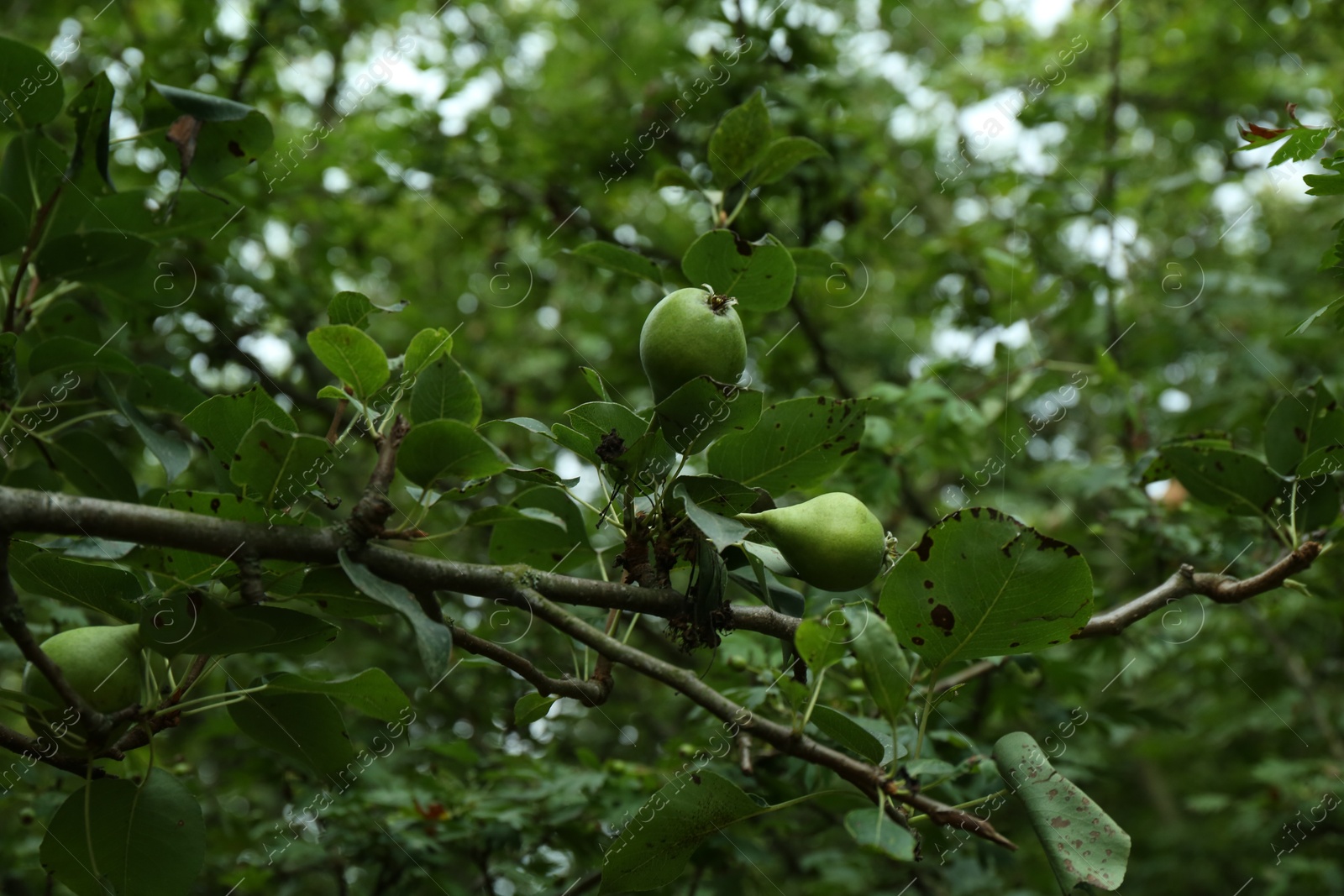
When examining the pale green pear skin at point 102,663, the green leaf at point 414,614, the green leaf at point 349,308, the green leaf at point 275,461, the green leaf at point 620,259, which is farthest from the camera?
the green leaf at point 620,259

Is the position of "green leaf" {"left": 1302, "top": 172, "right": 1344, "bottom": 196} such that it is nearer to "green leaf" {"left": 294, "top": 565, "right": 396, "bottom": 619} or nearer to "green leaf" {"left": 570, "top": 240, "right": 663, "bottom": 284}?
"green leaf" {"left": 570, "top": 240, "right": 663, "bottom": 284}

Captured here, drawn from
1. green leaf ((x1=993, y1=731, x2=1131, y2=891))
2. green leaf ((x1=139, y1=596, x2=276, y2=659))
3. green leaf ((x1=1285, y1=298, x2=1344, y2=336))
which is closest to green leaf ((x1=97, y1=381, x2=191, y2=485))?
green leaf ((x1=139, y1=596, x2=276, y2=659))

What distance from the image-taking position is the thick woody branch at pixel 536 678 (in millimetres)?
1432

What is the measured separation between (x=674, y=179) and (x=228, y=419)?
107 cm

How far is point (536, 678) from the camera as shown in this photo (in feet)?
4.82

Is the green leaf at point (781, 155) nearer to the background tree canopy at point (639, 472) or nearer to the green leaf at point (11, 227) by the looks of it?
Answer: the background tree canopy at point (639, 472)

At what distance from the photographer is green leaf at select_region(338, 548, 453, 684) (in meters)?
1.22

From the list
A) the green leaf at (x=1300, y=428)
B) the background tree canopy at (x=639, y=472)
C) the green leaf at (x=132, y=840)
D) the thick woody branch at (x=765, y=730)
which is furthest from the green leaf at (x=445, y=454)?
the green leaf at (x=1300, y=428)

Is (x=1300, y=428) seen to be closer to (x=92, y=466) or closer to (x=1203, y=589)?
(x=1203, y=589)

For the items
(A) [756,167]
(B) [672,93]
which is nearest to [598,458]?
(A) [756,167]

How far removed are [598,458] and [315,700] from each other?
0.63 m

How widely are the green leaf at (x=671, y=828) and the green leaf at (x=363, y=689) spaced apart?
0.43 m

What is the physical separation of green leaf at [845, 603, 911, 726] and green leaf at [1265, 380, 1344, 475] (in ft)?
3.66

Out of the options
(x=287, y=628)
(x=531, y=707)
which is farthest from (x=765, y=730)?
(x=287, y=628)
